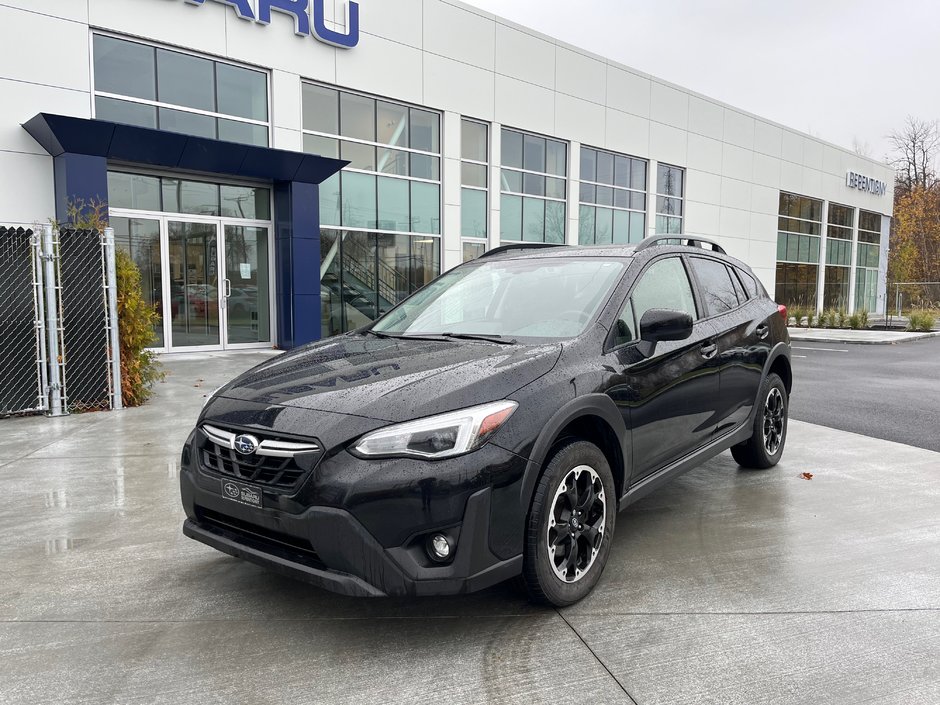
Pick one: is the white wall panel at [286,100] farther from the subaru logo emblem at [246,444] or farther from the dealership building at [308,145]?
the subaru logo emblem at [246,444]

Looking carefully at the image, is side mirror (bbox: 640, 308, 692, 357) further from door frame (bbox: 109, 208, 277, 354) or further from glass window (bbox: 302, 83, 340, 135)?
glass window (bbox: 302, 83, 340, 135)

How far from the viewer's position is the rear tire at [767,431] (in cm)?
541

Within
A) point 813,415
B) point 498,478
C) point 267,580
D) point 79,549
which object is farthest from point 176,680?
point 813,415

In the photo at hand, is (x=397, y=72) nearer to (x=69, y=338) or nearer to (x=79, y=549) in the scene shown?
(x=69, y=338)

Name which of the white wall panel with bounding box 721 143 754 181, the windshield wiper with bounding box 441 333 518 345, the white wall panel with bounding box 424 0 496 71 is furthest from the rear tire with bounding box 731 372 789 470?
the white wall panel with bounding box 721 143 754 181

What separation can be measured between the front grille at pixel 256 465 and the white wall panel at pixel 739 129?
2792 cm

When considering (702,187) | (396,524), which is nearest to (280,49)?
(396,524)

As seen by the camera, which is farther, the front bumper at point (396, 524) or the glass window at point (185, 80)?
the glass window at point (185, 80)

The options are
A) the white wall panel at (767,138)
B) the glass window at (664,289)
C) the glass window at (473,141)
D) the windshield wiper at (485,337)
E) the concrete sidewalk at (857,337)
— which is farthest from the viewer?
the white wall panel at (767,138)

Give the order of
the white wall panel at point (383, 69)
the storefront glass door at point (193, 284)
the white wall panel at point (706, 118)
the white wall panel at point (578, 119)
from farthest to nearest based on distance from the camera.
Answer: the white wall panel at point (706, 118)
the white wall panel at point (578, 119)
the white wall panel at point (383, 69)
the storefront glass door at point (193, 284)

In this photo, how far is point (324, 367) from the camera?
3420mm

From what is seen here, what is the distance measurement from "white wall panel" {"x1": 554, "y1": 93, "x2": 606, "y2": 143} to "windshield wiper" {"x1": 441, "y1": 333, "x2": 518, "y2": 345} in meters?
17.6

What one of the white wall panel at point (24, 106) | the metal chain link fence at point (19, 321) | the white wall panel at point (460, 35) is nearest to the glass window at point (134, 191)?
the white wall panel at point (24, 106)

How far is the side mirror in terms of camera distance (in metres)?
3.62
